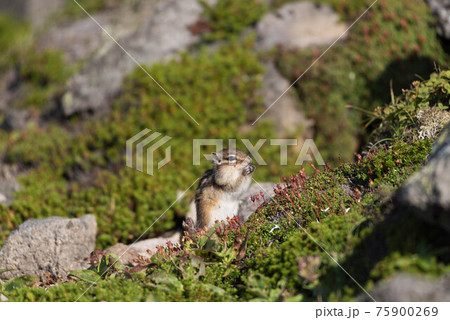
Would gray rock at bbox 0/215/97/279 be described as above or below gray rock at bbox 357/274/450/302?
below

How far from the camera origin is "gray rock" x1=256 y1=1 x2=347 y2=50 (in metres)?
15.0

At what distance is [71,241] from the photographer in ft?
29.9

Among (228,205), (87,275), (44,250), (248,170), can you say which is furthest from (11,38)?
(87,275)

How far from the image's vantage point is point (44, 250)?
351 inches

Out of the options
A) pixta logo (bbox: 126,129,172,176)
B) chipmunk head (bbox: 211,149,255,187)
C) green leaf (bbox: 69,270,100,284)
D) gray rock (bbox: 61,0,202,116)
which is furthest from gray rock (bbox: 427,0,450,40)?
green leaf (bbox: 69,270,100,284)

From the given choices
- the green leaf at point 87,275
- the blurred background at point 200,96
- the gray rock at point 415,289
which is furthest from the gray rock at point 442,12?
the green leaf at point 87,275

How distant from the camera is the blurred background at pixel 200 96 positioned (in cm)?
1215

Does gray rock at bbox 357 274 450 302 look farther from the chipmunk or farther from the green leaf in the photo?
the chipmunk

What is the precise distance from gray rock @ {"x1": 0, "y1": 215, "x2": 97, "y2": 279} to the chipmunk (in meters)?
2.40

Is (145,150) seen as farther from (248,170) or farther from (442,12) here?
(442,12)

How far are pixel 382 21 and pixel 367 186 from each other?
8557 millimetres

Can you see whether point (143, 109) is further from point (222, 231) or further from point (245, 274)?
point (245, 274)

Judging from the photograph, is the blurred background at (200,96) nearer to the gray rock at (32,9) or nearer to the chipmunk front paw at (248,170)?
the chipmunk front paw at (248,170)

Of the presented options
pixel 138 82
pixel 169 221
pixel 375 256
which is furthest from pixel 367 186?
pixel 138 82
